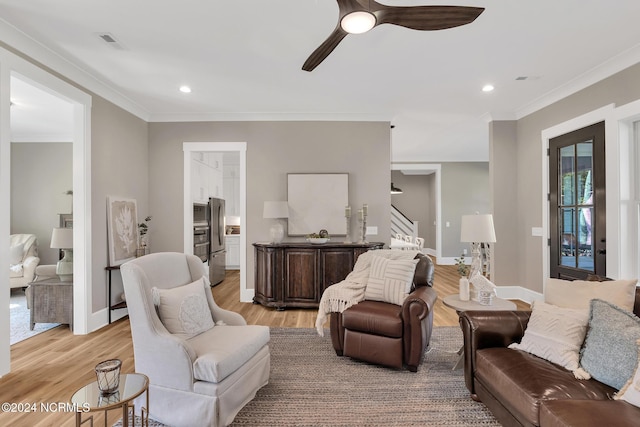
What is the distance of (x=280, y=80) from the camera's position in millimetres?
3584

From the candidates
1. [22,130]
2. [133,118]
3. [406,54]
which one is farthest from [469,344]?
[22,130]

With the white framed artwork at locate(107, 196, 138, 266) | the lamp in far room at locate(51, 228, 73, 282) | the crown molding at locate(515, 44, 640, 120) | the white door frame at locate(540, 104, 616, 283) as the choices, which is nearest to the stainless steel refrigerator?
the white framed artwork at locate(107, 196, 138, 266)

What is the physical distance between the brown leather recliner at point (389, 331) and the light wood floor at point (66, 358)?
111cm

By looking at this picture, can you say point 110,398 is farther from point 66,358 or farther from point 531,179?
point 531,179

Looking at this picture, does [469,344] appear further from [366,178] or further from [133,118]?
[133,118]

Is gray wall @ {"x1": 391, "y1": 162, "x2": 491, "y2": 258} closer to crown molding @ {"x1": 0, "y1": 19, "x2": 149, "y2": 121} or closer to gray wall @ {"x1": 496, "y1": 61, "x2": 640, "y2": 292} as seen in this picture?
gray wall @ {"x1": 496, "y1": 61, "x2": 640, "y2": 292}

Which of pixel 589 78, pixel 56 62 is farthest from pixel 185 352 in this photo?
pixel 589 78

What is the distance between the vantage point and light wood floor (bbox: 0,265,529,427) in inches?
83.0

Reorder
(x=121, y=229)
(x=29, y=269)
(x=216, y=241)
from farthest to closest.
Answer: (x=216, y=241) < (x=29, y=269) < (x=121, y=229)

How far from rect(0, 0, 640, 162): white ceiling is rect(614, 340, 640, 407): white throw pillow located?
94.3 inches

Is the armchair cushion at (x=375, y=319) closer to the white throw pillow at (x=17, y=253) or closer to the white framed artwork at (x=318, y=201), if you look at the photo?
the white framed artwork at (x=318, y=201)

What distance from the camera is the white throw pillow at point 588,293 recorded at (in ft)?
6.21

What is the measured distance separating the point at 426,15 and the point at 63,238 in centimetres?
423

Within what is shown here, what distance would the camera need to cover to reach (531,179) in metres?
4.55
